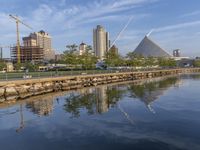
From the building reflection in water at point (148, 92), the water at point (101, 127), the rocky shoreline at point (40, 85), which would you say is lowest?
the water at point (101, 127)

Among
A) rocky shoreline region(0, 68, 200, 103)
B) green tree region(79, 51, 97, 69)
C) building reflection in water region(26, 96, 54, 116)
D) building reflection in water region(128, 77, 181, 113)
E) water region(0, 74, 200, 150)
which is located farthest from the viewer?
green tree region(79, 51, 97, 69)

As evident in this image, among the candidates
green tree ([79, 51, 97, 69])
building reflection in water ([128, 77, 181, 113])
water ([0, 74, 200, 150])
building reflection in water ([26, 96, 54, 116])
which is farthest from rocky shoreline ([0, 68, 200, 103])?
green tree ([79, 51, 97, 69])

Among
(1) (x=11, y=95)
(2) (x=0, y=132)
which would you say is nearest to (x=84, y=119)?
(2) (x=0, y=132)

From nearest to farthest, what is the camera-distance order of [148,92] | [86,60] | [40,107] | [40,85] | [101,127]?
1. [101,127]
2. [40,107]
3. [148,92]
4. [40,85]
5. [86,60]

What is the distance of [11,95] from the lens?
130 feet

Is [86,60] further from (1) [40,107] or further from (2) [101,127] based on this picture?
(2) [101,127]

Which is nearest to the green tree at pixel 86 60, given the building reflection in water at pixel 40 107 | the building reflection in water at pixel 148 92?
the building reflection in water at pixel 148 92

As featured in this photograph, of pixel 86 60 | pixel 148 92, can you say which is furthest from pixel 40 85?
pixel 86 60

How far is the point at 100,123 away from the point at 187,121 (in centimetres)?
623

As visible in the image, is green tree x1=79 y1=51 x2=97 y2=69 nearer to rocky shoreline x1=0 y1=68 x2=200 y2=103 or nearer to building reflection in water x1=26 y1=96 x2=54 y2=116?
rocky shoreline x1=0 y1=68 x2=200 y2=103

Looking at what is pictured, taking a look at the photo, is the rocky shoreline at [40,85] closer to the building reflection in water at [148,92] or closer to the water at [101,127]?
the water at [101,127]

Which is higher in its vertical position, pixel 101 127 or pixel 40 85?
pixel 40 85

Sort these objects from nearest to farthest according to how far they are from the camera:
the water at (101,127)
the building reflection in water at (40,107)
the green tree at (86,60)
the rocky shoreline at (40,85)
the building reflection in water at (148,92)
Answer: the water at (101,127), the building reflection in water at (40,107), the building reflection in water at (148,92), the rocky shoreline at (40,85), the green tree at (86,60)

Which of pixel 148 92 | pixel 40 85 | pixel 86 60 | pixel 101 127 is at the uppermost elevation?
pixel 86 60
